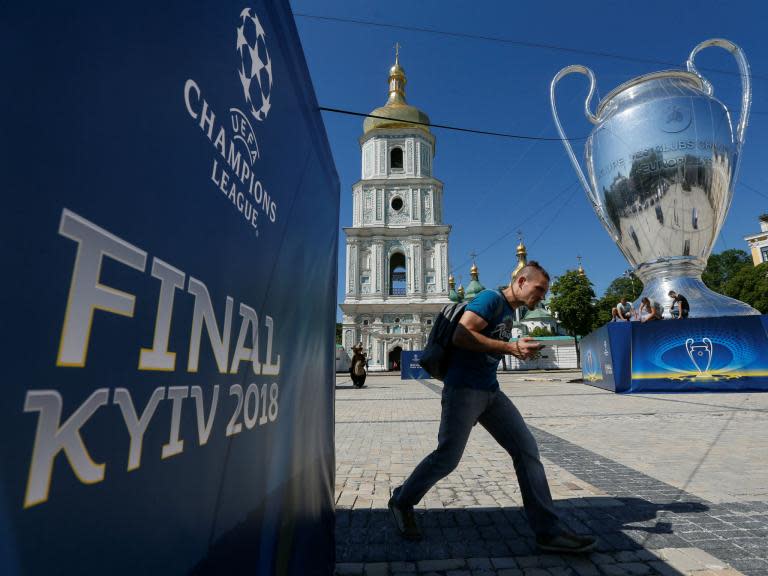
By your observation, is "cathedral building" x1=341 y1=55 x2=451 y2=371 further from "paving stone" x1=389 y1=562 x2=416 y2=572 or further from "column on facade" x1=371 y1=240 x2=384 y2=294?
"paving stone" x1=389 y1=562 x2=416 y2=572

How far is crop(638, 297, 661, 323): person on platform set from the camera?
10.9m

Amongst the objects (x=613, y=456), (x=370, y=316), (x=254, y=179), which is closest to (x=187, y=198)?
(x=254, y=179)

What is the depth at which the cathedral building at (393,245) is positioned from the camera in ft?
120

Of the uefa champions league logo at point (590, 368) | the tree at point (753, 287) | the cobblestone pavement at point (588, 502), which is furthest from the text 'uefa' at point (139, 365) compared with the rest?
the tree at point (753, 287)

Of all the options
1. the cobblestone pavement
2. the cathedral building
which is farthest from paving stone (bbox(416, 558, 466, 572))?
the cathedral building

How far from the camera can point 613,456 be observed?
14.2 ft

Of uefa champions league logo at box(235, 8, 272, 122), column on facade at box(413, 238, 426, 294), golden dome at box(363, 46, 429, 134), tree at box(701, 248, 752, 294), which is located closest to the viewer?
uefa champions league logo at box(235, 8, 272, 122)

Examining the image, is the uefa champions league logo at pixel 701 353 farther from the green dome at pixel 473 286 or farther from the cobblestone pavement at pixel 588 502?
the green dome at pixel 473 286

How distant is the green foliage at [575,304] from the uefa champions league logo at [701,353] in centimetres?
2536

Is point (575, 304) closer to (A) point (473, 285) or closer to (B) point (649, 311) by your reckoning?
(A) point (473, 285)

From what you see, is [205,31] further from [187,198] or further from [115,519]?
[115,519]

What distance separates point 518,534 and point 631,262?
12.5 m

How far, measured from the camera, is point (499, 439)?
2451 mm

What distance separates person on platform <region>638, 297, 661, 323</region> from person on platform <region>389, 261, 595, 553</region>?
33.2 ft
